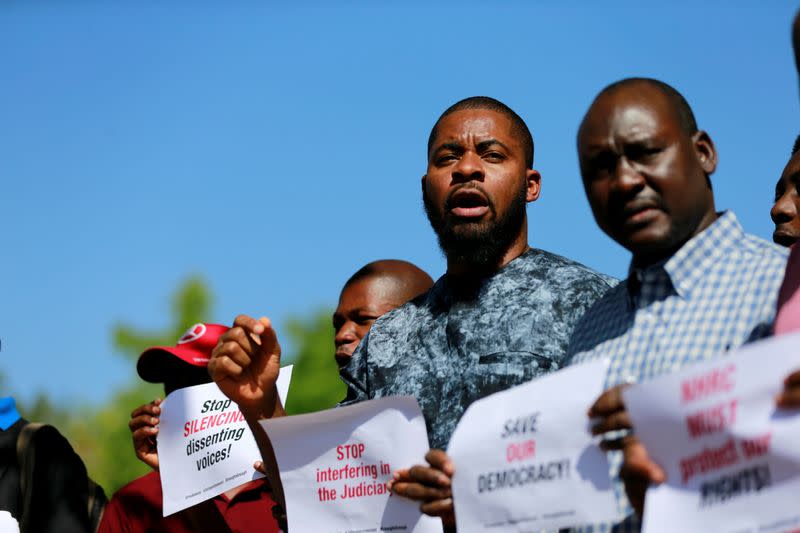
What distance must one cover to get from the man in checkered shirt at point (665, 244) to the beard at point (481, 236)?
3.56ft

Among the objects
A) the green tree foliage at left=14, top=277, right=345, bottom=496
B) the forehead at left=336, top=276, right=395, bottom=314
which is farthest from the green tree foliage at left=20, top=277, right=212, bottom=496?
the forehead at left=336, top=276, right=395, bottom=314

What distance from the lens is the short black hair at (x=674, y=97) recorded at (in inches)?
114

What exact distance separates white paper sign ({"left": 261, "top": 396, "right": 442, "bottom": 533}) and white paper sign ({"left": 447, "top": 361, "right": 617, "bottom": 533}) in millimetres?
369

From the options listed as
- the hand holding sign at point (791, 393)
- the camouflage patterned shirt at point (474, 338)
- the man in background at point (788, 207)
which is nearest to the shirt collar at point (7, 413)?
the camouflage patterned shirt at point (474, 338)

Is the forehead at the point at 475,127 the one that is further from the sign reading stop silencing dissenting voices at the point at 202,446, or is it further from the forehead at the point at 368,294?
the forehead at the point at 368,294

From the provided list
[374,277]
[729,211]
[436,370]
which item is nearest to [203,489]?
[436,370]

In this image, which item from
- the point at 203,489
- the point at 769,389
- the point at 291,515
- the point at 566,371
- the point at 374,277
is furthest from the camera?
the point at 374,277

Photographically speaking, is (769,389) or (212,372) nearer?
(769,389)

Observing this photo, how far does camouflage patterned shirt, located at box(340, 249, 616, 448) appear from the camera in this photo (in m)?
3.62

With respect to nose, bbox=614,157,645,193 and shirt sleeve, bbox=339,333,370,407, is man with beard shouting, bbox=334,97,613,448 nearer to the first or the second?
shirt sleeve, bbox=339,333,370,407

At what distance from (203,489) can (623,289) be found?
2123 mm

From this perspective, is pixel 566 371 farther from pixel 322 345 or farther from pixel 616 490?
pixel 322 345

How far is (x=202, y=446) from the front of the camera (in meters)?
4.46

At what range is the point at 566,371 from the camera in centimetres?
266
